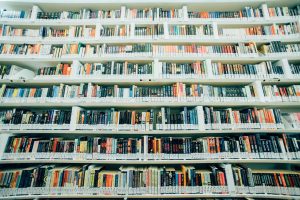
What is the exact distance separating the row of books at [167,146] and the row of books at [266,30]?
179 cm

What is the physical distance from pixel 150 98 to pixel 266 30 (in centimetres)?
241

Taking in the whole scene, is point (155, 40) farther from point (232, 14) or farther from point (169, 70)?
point (232, 14)

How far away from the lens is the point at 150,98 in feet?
8.45

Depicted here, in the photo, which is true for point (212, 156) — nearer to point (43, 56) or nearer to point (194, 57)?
point (194, 57)

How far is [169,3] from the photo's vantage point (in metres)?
3.08

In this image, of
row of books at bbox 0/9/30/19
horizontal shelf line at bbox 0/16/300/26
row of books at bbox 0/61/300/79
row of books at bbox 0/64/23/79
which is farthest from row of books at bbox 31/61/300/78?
row of books at bbox 0/9/30/19

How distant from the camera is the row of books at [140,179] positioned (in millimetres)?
2244

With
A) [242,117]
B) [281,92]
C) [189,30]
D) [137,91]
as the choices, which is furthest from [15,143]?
[281,92]

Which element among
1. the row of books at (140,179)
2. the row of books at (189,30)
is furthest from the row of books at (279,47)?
the row of books at (140,179)

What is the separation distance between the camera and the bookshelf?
228cm

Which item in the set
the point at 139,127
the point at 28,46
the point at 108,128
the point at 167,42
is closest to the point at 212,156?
the point at 139,127

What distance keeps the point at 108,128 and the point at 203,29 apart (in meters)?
2.35

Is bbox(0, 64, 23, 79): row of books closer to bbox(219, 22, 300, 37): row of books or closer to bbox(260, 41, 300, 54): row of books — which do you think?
bbox(219, 22, 300, 37): row of books

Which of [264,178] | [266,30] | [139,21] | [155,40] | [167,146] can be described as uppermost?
[139,21]
